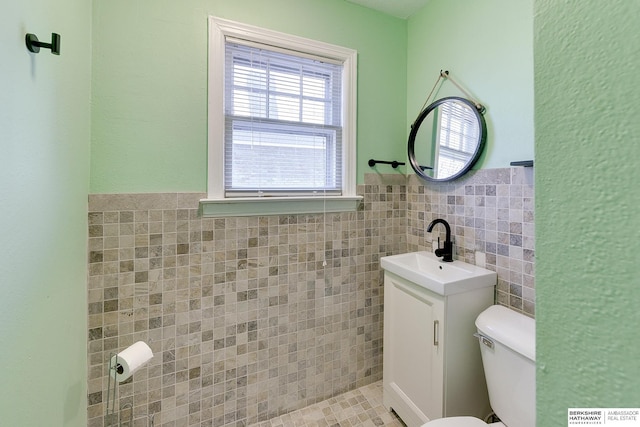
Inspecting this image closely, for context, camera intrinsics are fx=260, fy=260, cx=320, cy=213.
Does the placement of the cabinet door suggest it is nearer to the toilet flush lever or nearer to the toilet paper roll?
the toilet flush lever

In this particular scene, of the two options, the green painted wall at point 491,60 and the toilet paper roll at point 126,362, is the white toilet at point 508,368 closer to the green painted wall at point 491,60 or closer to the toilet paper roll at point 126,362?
the green painted wall at point 491,60

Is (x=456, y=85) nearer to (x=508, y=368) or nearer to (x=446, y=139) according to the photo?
(x=446, y=139)

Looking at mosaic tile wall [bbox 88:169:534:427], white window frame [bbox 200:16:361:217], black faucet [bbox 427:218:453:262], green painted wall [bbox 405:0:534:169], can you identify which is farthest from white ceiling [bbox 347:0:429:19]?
black faucet [bbox 427:218:453:262]

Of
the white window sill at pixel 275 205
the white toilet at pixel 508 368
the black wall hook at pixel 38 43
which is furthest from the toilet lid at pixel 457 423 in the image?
the black wall hook at pixel 38 43

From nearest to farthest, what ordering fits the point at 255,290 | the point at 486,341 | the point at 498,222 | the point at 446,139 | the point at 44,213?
the point at 44,213 → the point at 486,341 → the point at 498,222 → the point at 255,290 → the point at 446,139

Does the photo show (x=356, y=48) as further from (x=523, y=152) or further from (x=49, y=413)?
(x=49, y=413)

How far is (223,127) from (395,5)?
1.49 m

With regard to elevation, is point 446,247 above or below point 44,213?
below

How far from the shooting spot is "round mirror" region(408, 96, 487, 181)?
1512 mm

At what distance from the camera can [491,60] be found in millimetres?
1430

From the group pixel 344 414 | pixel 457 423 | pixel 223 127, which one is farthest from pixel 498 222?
pixel 223 127

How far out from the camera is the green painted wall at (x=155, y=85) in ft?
4.11

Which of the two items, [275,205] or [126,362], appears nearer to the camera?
[126,362]

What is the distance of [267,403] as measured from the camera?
1.57m
